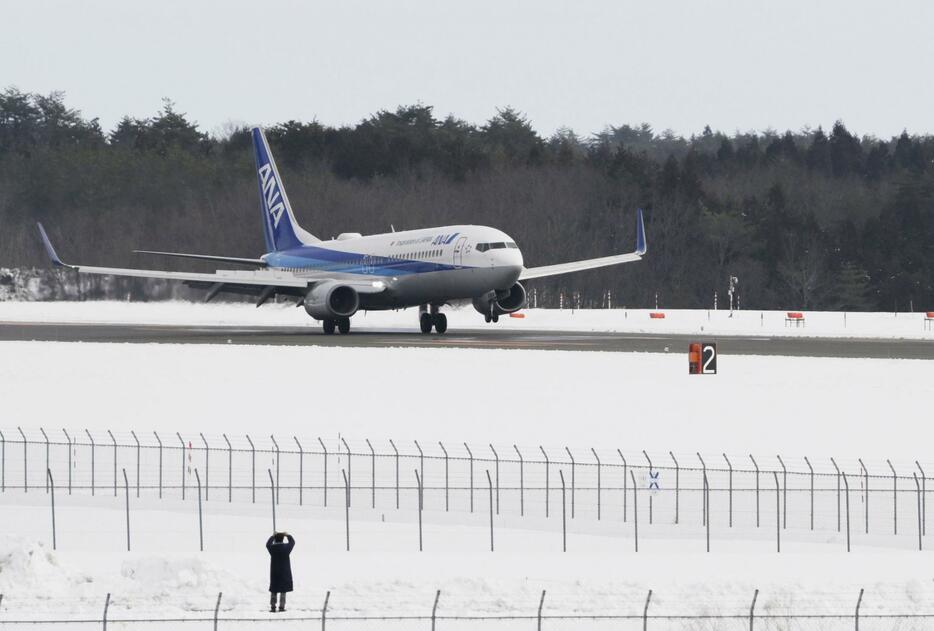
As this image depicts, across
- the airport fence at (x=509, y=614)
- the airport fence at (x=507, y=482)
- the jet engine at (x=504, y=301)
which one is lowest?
the airport fence at (x=509, y=614)

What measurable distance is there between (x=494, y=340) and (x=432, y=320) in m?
7.32

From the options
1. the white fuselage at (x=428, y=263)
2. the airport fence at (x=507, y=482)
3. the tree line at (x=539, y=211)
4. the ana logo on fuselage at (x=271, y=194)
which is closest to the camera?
the airport fence at (x=507, y=482)

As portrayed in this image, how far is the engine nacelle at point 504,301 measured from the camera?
80.5m

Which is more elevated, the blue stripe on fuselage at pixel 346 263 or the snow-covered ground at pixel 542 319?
the blue stripe on fuselage at pixel 346 263

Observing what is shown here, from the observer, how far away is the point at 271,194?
3890 inches

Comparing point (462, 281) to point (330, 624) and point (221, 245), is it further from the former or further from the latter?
point (221, 245)

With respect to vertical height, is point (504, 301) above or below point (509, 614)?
above

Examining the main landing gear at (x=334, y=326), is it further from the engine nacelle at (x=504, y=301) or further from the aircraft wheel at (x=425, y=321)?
the engine nacelle at (x=504, y=301)

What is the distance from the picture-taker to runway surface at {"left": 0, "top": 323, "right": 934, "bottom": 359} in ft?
229

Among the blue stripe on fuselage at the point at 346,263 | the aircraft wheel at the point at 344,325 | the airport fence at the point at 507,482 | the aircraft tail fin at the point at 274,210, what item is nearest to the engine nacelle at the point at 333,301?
the aircraft wheel at the point at 344,325

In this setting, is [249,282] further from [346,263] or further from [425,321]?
[425,321]

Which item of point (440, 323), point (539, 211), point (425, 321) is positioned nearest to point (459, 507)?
point (440, 323)

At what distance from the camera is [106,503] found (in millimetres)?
37406

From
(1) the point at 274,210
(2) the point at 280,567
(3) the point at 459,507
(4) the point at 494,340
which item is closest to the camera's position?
(2) the point at 280,567
